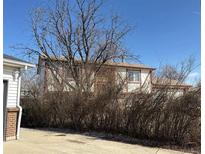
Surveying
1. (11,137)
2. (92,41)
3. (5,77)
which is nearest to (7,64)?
(5,77)

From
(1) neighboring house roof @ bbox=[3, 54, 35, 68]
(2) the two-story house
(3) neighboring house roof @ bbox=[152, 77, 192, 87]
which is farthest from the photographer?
(2) the two-story house

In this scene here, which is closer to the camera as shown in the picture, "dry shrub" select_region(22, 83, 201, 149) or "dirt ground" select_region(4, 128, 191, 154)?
"dirt ground" select_region(4, 128, 191, 154)

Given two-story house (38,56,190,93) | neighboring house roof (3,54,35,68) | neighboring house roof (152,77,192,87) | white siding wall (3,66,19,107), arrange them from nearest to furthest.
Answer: neighboring house roof (3,54,35,68), white siding wall (3,66,19,107), neighboring house roof (152,77,192,87), two-story house (38,56,190,93)

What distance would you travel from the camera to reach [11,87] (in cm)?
996

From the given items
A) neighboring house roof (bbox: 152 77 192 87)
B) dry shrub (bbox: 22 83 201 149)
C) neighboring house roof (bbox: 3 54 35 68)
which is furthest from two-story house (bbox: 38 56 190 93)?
neighboring house roof (bbox: 3 54 35 68)

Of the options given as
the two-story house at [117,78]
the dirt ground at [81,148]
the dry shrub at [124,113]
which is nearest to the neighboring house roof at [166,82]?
the two-story house at [117,78]

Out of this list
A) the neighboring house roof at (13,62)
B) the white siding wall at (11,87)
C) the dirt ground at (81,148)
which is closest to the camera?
the dirt ground at (81,148)

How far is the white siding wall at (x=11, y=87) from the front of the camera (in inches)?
384

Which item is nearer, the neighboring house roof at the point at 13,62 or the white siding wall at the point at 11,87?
the neighboring house roof at the point at 13,62

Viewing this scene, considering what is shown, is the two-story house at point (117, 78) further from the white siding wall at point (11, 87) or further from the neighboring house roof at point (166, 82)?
the white siding wall at point (11, 87)

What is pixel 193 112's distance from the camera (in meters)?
9.57

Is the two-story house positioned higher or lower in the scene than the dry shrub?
higher

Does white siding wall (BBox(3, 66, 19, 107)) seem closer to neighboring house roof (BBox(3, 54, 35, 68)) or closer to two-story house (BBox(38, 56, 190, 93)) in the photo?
neighboring house roof (BBox(3, 54, 35, 68))

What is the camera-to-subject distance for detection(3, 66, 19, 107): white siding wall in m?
9.74
